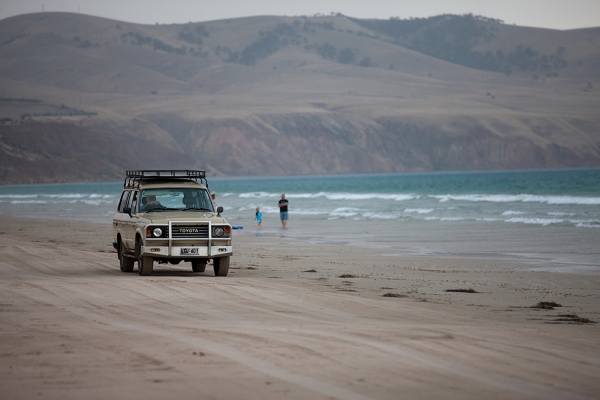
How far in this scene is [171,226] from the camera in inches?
610

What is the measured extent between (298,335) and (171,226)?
22.0ft

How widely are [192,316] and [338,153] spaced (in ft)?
583

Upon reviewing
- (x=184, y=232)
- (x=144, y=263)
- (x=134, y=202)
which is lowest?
(x=144, y=263)

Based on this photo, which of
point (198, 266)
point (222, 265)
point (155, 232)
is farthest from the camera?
point (198, 266)

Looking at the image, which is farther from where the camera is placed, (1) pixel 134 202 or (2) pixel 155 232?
(1) pixel 134 202

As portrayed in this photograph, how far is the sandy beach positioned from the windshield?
1311mm

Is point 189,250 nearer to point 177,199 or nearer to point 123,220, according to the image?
point 177,199

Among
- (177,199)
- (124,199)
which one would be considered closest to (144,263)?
(177,199)

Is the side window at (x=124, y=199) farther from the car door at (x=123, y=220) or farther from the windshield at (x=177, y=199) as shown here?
the windshield at (x=177, y=199)

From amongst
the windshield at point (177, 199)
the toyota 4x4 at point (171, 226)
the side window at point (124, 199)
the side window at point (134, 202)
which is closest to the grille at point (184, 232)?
the toyota 4x4 at point (171, 226)

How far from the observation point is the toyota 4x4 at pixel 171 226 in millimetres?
15500

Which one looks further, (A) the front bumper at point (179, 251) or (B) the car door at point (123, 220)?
(B) the car door at point (123, 220)

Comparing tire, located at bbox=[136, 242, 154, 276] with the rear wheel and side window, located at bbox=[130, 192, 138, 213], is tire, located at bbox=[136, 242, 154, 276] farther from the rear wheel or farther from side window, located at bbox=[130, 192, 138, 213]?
the rear wheel

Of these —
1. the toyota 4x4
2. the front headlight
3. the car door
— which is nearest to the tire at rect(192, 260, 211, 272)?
the toyota 4x4
